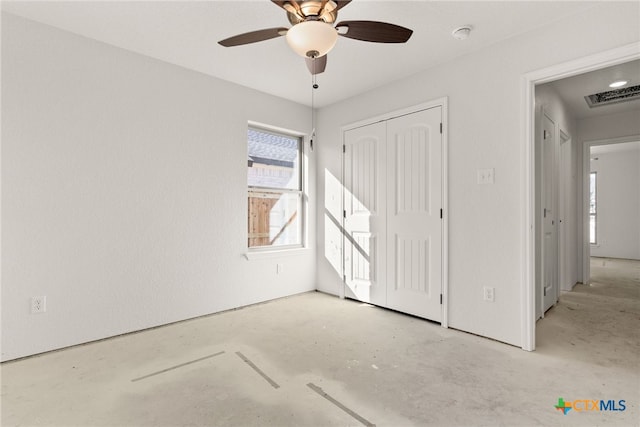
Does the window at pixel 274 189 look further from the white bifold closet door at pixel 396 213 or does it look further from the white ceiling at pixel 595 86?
the white ceiling at pixel 595 86

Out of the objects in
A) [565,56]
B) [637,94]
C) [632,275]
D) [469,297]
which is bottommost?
[632,275]

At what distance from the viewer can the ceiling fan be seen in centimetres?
163

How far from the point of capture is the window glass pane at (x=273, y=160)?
12.4 feet

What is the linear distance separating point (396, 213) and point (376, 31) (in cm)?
194

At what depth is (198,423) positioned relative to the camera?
1.58 m

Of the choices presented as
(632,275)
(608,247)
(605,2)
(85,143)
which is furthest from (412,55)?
(608,247)

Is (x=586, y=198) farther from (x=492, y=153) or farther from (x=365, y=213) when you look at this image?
(x=365, y=213)

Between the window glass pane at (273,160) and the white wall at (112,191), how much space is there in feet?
0.75

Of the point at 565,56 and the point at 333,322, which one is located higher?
the point at 565,56

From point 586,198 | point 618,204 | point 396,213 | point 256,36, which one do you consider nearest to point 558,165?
point 586,198

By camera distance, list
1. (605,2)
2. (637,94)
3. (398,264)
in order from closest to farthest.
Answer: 1. (605,2)
2. (398,264)
3. (637,94)

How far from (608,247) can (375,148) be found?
7.34 m

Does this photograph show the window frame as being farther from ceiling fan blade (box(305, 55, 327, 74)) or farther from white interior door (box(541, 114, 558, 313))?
white interior door (box(541, 114, 558, 313))

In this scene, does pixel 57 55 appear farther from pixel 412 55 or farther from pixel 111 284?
pixel 412 55
